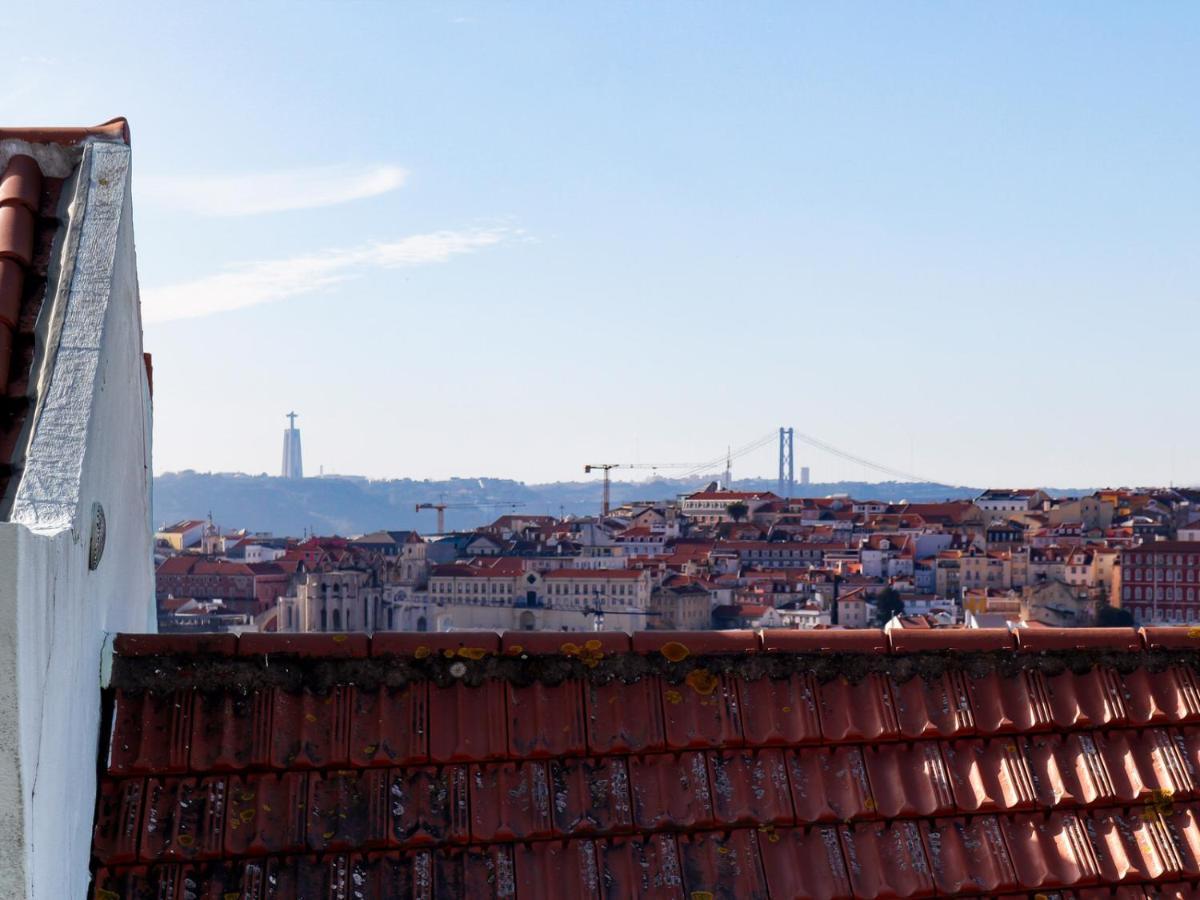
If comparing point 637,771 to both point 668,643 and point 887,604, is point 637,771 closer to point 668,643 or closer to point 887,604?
point 668,643

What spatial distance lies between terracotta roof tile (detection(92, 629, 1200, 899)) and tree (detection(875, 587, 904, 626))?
59619 mm

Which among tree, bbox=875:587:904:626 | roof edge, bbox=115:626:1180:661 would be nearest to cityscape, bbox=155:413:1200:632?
tree, bbox=875:587:904:626

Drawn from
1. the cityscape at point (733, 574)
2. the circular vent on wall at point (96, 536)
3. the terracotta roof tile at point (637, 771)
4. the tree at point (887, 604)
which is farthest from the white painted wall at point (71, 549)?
the tree at point (887, 604)

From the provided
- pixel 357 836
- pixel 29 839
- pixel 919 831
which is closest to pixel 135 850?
pixel 357 836

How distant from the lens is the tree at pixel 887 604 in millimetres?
61994

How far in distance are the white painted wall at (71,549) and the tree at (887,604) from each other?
60.0 meters

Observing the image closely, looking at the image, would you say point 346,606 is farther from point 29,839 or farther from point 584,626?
point 29,839

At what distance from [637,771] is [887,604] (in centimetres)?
6257

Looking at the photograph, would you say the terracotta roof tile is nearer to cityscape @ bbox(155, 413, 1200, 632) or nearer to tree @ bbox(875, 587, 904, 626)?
cityscape @ bbox(155, 413, 1200, 632)

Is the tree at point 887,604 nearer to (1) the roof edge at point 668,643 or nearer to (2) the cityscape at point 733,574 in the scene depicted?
(2) the cityscape at point 733,574

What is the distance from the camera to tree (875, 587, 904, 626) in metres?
62.0

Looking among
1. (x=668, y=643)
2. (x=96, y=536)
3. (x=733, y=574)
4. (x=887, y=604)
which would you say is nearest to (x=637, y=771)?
(x=668, y=643)

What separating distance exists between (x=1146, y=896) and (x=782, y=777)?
1.74 ft

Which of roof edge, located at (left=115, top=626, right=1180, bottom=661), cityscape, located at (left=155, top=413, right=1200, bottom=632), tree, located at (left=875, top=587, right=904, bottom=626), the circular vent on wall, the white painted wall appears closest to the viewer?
the white painted wall
